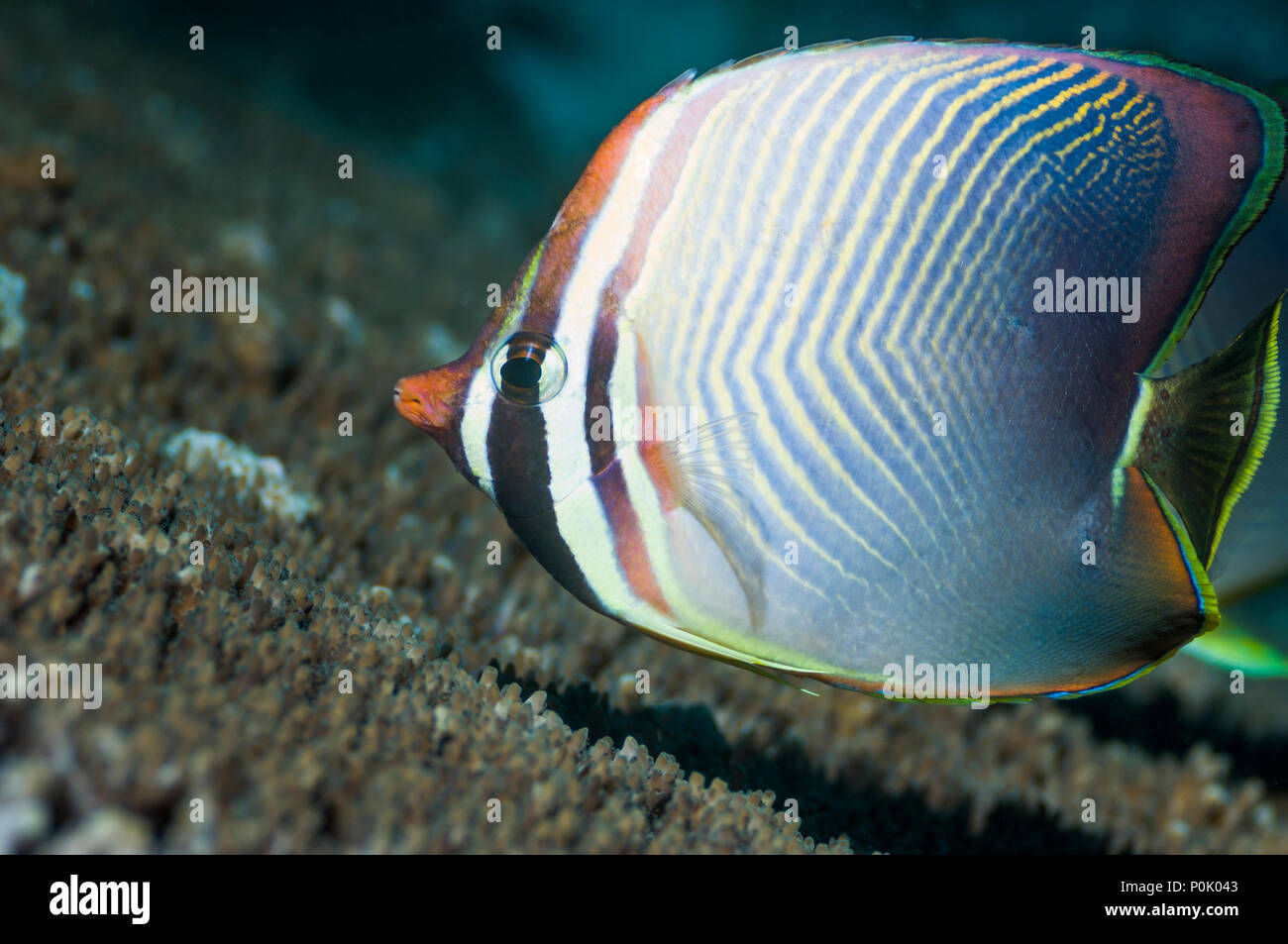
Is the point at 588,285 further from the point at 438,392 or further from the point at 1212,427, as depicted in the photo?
the point at 1212,427

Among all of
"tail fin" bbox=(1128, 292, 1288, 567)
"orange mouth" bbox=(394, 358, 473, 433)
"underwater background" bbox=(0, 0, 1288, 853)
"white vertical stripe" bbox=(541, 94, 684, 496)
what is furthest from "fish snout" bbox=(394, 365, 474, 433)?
"tail fin" bbox=(1128, 292, 1288, 567)

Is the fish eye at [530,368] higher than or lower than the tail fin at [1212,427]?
higher

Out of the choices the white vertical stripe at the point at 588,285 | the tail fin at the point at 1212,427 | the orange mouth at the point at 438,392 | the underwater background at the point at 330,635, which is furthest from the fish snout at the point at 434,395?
the tail fin at the point at 1212,427

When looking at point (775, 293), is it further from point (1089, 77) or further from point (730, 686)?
point (730, 686)

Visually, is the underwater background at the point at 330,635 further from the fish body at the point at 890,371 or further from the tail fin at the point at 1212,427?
the tail fin at the point at 1212,427

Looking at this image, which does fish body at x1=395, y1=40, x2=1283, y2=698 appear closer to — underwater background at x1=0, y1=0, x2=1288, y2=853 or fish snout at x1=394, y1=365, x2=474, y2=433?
fish snout at x1=394, y1=365, x2=474, y2=433

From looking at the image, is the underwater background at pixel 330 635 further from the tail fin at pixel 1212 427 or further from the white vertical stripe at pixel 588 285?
the tail fin at pixel 1212 427

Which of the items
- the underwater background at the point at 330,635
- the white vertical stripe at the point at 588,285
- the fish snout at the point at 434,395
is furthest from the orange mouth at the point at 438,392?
the underwater background at the point at 330,635

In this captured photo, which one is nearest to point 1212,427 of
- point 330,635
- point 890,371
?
point 890,371
